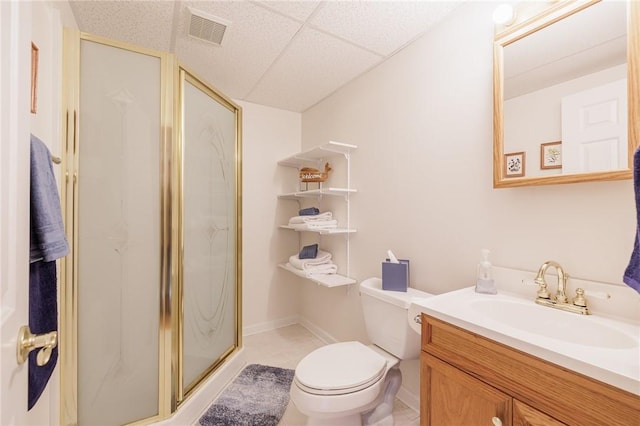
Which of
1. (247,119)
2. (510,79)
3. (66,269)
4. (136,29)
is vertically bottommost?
(66,269)

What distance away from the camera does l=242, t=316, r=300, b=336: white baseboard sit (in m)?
2.61

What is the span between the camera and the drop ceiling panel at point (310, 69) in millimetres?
1726

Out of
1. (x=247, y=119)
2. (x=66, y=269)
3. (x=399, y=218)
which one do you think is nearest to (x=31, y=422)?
(x=66, y=269)

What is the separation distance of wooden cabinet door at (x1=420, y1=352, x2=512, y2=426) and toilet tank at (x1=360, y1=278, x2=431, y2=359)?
0.34 metres

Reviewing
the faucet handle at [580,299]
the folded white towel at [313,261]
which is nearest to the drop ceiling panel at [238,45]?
the folded white towel at [313,261]

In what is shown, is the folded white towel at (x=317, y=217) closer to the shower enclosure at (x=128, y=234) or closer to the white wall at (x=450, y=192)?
the white wall at (x=450, y=192)

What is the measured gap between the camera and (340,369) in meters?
1.34

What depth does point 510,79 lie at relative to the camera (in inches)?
47.8

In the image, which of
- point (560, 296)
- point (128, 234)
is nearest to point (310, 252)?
point (128, 234)

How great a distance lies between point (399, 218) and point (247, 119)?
1694 mm

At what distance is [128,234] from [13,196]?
3.04 feet

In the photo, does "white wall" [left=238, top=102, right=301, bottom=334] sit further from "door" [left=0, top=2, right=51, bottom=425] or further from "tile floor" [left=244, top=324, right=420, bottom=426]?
"door" [left=0, top=2, right=51, bottom=425]

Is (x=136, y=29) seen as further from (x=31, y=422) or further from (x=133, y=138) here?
(x=31, y=422)

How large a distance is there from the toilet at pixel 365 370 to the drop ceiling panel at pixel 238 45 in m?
1.54
